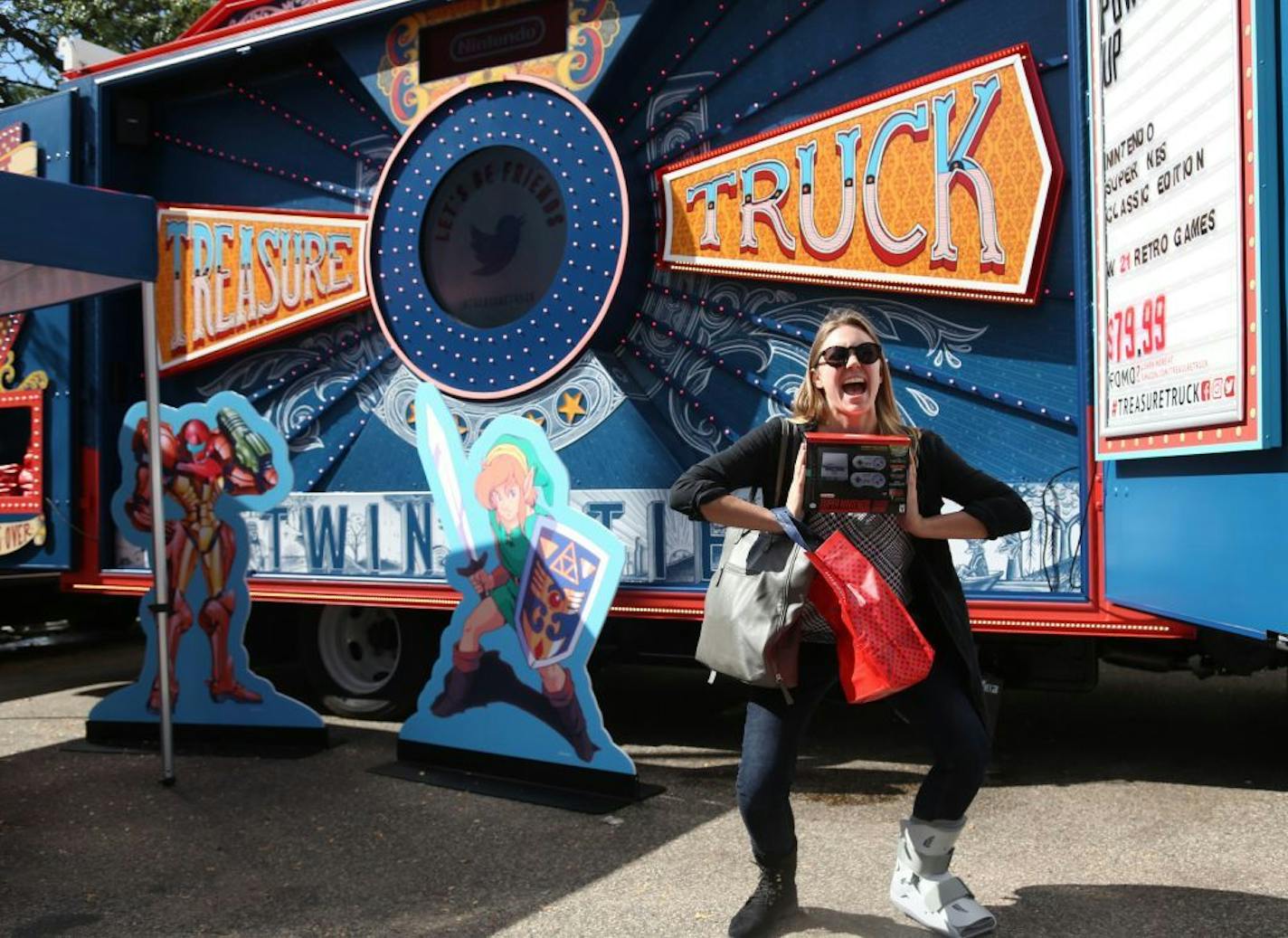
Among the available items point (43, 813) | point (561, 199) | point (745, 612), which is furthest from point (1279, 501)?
point (43, 813)

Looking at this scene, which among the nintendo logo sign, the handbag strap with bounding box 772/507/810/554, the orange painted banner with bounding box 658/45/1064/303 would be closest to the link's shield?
the orange painted banner with bounding box 658/45/1064/303

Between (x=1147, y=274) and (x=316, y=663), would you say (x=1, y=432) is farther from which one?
(x=1147, y=274)

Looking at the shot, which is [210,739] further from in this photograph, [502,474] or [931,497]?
[931,497]

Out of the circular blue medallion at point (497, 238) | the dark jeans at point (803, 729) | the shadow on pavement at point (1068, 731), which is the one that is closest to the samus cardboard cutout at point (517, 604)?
the circular blue medallion at point (497, 238)

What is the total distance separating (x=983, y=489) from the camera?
3.36 meters

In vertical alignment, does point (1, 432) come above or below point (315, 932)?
above

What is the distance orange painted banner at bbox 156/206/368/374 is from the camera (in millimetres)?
6434

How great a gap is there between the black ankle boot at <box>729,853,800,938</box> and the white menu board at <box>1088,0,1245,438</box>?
2.02 meters

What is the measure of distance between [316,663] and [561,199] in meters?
2.82

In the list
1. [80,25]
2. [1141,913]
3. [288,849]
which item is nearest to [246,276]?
[288,849]

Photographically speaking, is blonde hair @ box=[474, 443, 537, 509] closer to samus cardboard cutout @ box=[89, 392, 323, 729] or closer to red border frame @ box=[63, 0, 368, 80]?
samus cardboard cutout @ box=[89, 392, 323, 729]

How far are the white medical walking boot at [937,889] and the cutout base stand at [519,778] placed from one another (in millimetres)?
1741

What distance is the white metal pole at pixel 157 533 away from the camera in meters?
5.47

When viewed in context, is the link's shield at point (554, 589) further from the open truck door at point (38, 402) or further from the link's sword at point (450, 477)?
the open truck door at point (38, 402)
